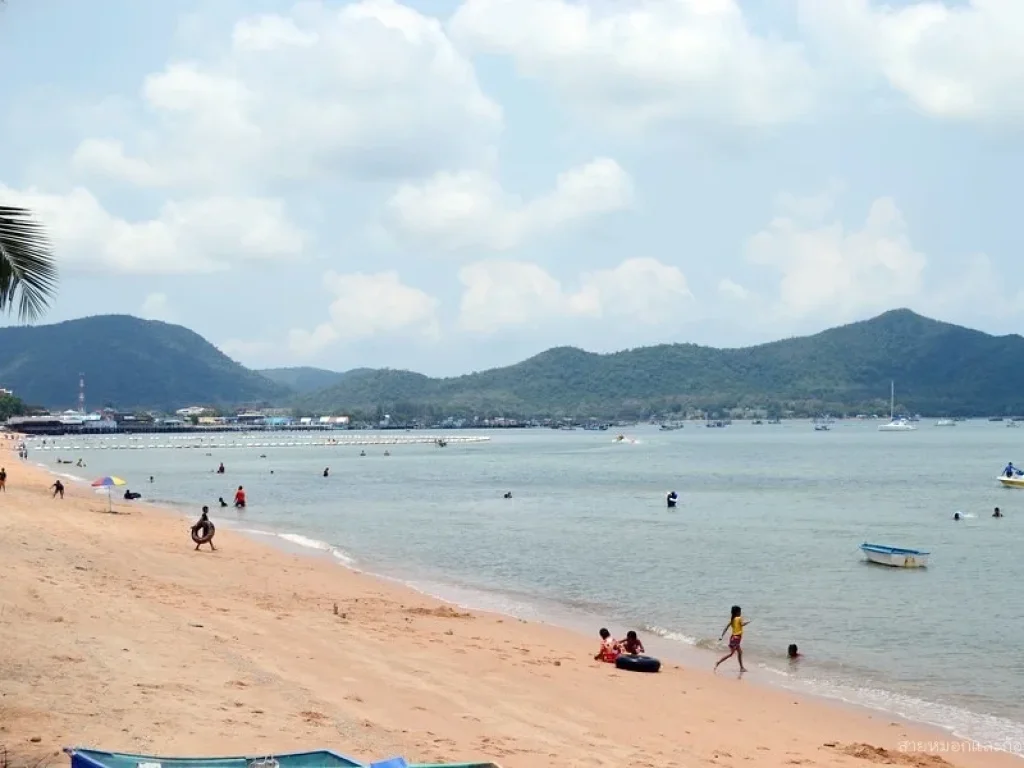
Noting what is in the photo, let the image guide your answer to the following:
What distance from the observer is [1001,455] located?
11119 cm

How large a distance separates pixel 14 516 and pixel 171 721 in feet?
77.8

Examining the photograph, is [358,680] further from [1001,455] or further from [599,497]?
[1001,455]

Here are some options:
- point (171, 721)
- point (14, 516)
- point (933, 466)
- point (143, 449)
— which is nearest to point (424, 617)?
point (171, 721)

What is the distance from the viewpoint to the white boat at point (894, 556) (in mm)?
31922

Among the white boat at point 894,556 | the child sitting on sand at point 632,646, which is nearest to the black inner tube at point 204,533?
the child sitting on sand at point 632,646

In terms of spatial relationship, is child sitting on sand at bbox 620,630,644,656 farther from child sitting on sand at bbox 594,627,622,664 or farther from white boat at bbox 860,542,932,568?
white boat at bbox 860,542,932,568

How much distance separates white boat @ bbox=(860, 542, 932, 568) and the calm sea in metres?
0.53

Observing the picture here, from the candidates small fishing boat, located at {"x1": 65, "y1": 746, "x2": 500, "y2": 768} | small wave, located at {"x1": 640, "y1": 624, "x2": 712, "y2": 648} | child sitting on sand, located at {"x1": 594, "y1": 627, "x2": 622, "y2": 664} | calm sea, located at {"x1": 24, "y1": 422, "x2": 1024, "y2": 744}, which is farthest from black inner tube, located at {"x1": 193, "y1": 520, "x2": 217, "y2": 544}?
small fishing boat, located at {"x1": 65, "y1": 746, "x2": 500, "y2": 768}

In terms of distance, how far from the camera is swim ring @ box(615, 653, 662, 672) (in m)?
16.9

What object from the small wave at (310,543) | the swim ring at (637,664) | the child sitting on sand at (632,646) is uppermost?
the child sitting on sand at (632,646)

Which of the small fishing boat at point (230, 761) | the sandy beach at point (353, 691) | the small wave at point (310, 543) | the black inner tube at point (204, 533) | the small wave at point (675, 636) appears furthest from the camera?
the small wave at point (310, 543)

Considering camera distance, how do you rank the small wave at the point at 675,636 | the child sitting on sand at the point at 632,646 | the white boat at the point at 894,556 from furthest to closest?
1. the white boat at the point at 894,556
2. the small wave at the point at 675,636
3. the child sitting on sand at the point at 632,646

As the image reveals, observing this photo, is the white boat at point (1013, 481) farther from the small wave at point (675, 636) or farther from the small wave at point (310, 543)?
the small wave at point (675, 636)

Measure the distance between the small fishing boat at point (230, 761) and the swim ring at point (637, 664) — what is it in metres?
8.84
